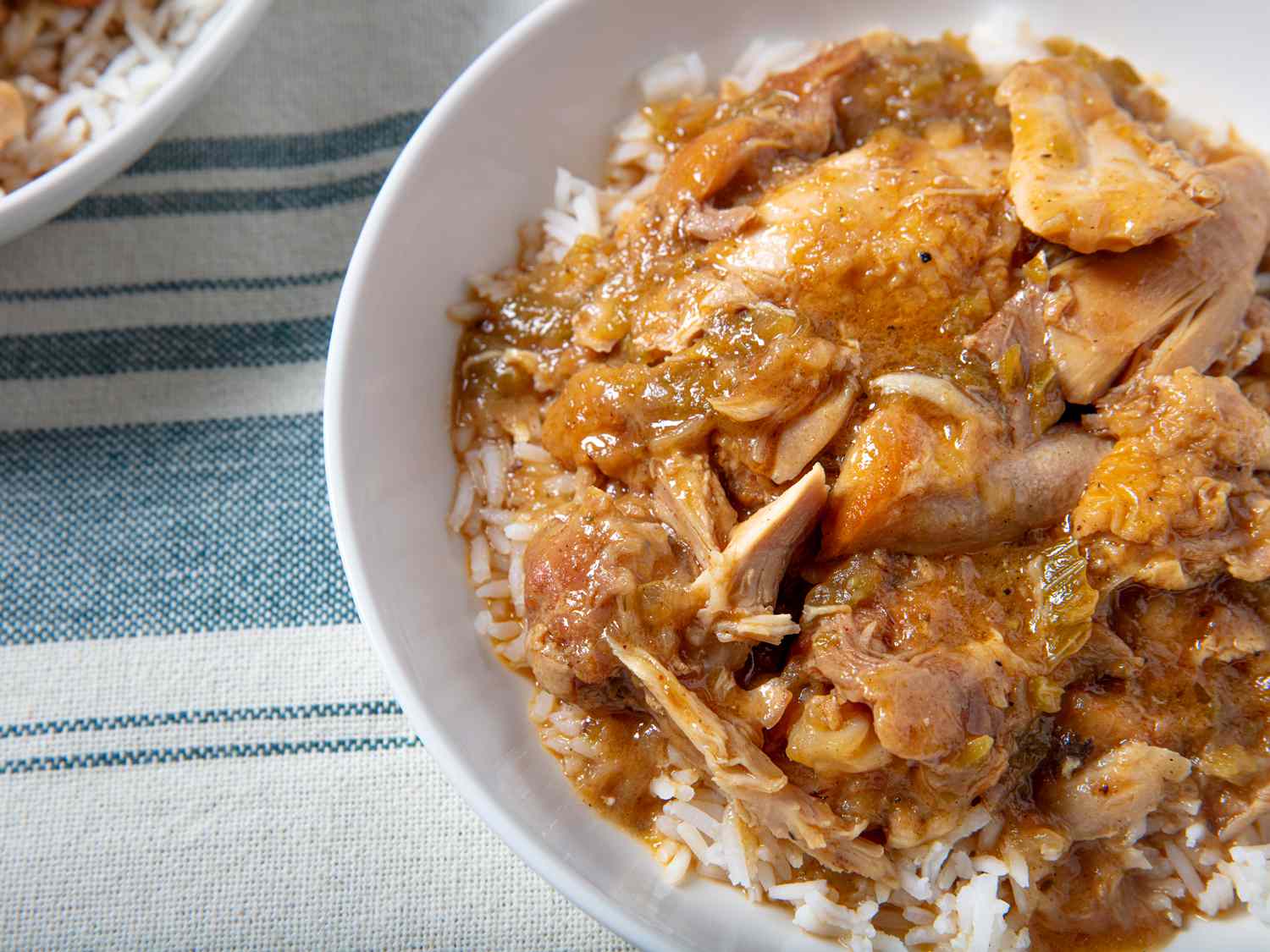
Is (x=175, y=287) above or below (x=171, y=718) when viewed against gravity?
above

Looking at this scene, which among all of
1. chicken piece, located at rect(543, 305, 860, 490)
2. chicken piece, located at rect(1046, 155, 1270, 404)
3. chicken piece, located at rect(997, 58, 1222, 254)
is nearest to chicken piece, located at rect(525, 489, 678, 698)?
chicken piece, located at rect(543, 305, 860, 490)

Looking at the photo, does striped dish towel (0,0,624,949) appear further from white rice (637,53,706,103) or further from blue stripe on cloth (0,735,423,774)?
white rice (637,53,706,103)

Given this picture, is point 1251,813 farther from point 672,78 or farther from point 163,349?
point 163,349

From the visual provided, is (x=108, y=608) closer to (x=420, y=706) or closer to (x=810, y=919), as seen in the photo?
(x=420, y=706)

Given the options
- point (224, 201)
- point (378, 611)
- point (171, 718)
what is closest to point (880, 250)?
point (378, 611)

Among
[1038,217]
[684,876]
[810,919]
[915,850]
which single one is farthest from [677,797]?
[1038,217]

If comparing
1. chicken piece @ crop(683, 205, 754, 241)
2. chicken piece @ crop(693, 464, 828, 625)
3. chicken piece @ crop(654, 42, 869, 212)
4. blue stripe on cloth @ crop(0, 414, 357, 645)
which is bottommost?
blue stripe on cloth @ crop(0, 414, 357, 645)
